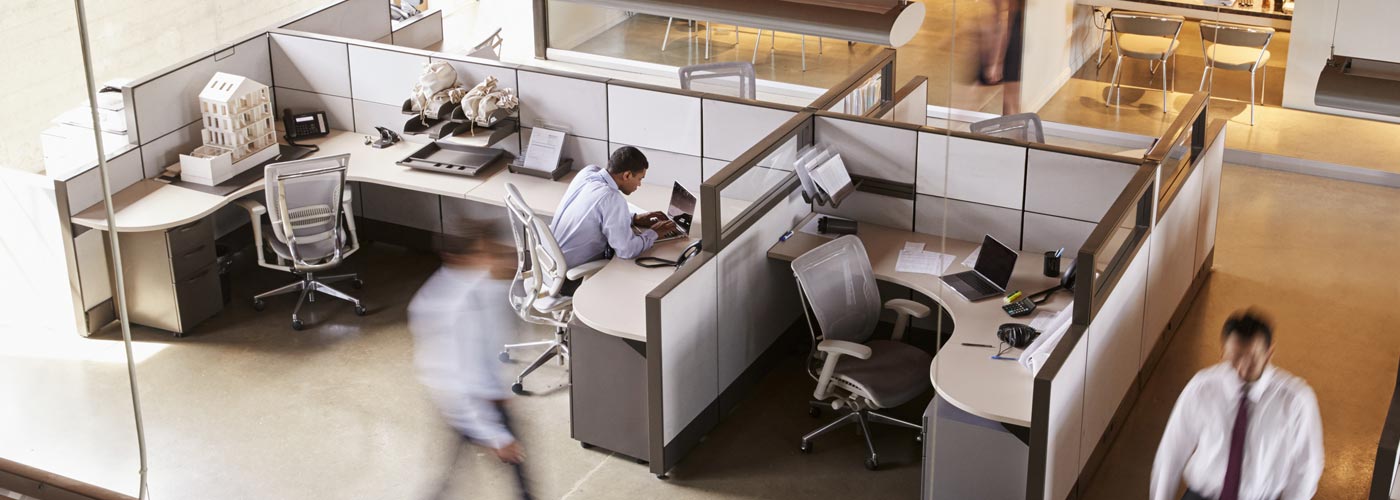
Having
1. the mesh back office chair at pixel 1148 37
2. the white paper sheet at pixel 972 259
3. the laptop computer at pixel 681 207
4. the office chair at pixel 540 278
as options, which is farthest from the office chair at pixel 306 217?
the mesh back office chair at pixel 1148 37

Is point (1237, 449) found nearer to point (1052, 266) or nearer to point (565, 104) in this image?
point (1052, 266)

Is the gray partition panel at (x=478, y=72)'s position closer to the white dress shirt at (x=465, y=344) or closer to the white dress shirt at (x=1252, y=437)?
the white dress shirt at (x=465, y=344)

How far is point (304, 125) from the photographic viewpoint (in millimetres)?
6477

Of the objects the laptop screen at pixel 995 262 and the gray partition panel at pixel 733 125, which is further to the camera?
the gray partition panel at pixel 733 125

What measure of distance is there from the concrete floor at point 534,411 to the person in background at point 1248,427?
136 cm

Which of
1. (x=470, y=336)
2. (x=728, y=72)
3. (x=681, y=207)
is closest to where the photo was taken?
(x=681, y=207)

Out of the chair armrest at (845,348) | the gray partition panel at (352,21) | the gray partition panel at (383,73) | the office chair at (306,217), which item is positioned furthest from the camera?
the gray partition panel at (352,21)

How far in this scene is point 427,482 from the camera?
475 cm

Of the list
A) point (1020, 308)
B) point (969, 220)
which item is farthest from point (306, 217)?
point (1020, 308)

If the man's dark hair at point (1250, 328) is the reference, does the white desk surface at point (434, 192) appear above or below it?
below

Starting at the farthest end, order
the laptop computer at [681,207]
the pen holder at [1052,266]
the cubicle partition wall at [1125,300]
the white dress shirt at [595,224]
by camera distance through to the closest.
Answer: the laptop computer at [681,207] → the white dress shirt at [595,224] → the pen holder at [1052,266] → the cubicle partition wall at [1125,300]

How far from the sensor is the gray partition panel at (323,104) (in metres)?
6.57

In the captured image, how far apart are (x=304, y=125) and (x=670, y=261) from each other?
2.41 metres

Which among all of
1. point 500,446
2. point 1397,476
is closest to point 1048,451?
point 1397,476
